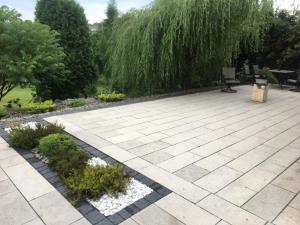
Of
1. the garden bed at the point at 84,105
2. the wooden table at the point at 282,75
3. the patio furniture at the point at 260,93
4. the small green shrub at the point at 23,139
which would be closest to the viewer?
the small green shrub at the point at 23,139

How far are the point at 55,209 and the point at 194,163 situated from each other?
1.58 m

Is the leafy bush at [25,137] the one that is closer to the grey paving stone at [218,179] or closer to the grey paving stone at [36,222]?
the grey paving stone at [36,222]

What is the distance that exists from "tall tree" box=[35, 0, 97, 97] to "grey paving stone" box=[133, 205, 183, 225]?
5382 millimetres

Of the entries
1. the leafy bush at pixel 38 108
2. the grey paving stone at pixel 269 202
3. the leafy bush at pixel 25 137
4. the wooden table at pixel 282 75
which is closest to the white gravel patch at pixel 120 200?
the grey paving stone at pixel 269 202

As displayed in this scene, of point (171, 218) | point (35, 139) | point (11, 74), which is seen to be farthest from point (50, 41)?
point (171, 218)

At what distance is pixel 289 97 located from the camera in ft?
23.5

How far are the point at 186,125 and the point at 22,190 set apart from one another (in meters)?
2.79

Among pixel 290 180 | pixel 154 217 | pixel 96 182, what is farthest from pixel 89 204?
pixel 290 180

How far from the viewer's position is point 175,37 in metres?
6.30

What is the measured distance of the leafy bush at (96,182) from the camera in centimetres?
224

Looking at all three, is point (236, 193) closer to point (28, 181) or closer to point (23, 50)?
point (28, 181)

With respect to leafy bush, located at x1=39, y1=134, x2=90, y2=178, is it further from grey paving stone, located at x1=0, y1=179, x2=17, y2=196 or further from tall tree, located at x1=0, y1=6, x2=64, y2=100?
tall tree, located at x1=0, y1=6, x2=64, y2=100

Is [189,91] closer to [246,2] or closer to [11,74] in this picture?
[246,2]

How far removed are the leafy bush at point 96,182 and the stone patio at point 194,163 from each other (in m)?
0.16
